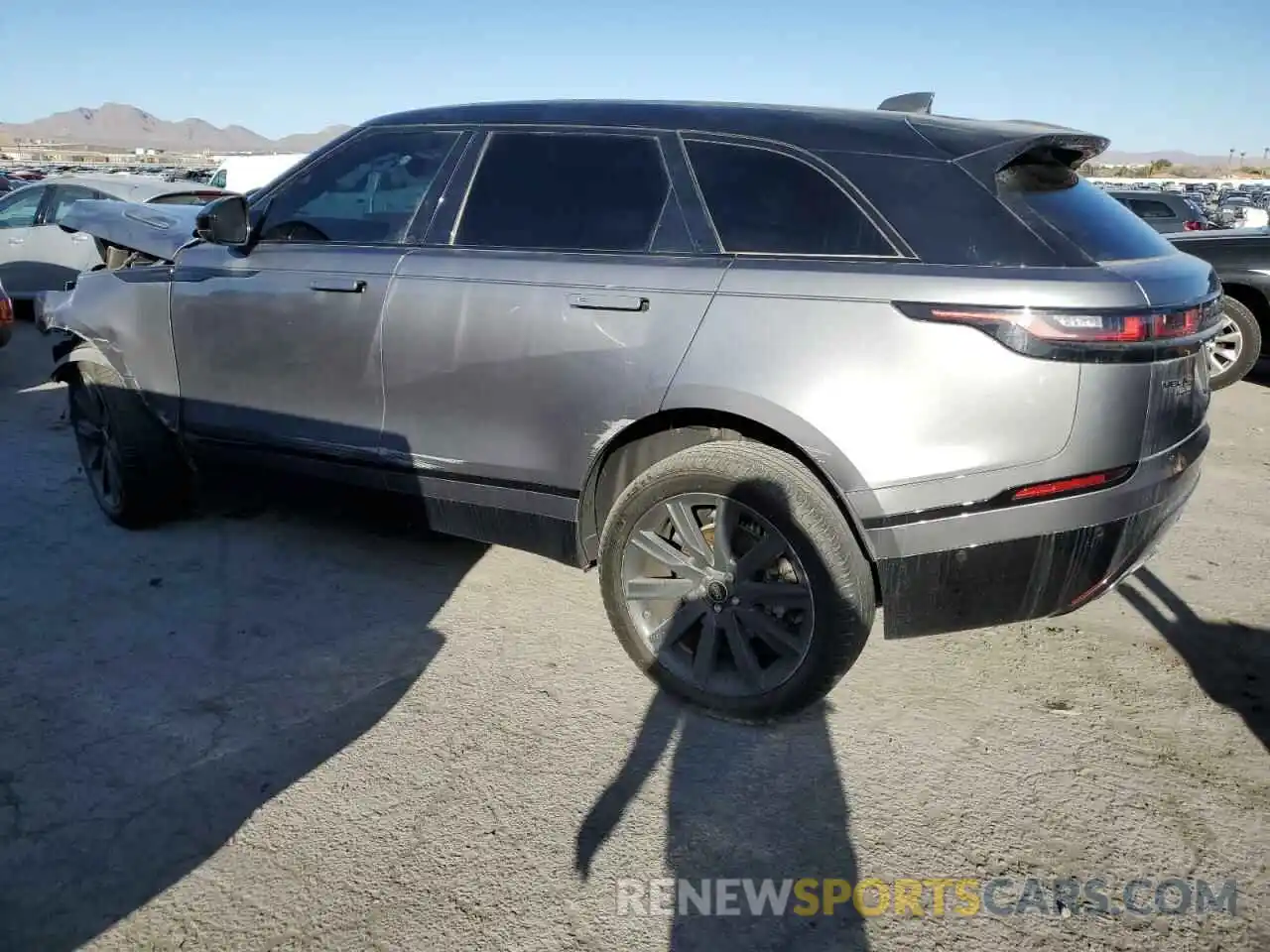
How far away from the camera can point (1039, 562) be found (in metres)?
2.62

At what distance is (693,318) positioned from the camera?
2.87 m

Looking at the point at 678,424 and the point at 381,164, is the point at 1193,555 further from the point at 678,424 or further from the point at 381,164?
the point at 381,164

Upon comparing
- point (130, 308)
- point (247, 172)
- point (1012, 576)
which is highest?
point (247, 172)

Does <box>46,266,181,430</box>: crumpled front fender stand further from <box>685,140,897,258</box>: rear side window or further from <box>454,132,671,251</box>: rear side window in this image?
<box>685,140,897,258</box>: rear side window

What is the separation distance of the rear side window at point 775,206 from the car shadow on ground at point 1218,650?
192cm

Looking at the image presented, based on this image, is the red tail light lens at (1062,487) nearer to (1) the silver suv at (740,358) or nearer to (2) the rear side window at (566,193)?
(1) the silver suv at (740,358)

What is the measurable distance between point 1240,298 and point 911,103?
5.71 metres

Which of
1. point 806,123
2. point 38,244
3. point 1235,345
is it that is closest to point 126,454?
point 806,123

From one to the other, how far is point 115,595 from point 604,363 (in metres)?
2.34

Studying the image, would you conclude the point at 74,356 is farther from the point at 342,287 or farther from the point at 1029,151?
the point at 1029,151

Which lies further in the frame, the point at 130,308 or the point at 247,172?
the point at 247,172

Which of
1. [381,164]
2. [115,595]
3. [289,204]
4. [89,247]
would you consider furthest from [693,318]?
[89,247]

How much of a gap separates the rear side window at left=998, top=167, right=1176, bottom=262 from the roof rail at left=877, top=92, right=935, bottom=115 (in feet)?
2.42

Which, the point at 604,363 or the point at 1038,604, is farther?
the point at 604,363
